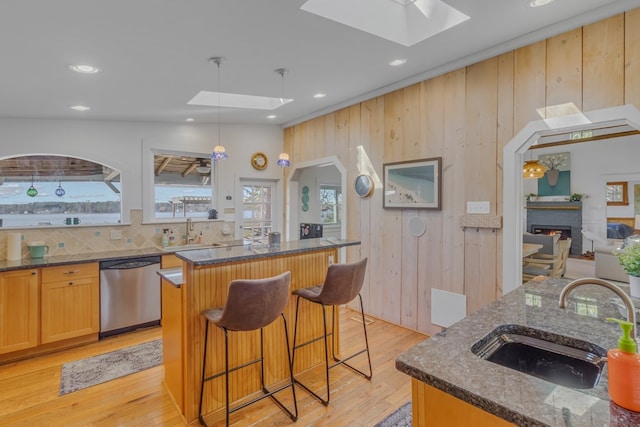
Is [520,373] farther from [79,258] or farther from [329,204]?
[329,204]

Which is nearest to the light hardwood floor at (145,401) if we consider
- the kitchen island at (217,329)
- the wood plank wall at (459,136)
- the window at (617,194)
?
the kitchen island at (217,329)

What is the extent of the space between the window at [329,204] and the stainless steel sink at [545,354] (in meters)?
5.95

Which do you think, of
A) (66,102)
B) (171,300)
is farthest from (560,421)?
(66,102)

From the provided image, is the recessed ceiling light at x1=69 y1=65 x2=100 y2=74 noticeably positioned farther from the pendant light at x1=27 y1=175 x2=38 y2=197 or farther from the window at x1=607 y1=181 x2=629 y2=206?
the window at x1=607 y1=181 x2=629 y2=206

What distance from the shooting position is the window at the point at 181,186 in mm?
4547

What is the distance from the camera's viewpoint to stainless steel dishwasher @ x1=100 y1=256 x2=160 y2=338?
3.53 m

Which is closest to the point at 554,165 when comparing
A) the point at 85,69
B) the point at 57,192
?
the point at 85,69

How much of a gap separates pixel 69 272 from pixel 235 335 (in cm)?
216

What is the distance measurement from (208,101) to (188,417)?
3.23m

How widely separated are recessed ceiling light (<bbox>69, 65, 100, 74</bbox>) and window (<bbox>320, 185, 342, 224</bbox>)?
16.2ft

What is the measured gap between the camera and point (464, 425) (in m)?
0.94

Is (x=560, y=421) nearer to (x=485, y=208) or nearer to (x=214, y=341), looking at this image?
(x=214, y=341)

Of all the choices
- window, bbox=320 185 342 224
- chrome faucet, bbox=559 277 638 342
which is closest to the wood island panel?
chrome faucet, bbox=559 277 638 342

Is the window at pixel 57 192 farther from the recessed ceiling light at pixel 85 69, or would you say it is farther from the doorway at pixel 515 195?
the doorway at pixel 515 195
